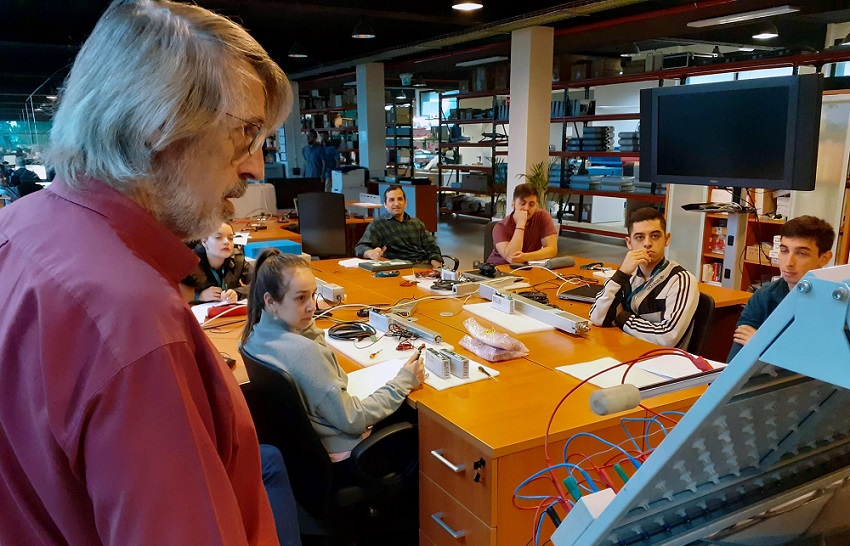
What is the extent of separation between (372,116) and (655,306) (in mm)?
8414

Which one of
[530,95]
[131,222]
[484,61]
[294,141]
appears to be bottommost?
[131,222]

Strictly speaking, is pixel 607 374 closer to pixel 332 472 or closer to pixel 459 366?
pixel 459 366

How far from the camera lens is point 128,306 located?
1.81 feet

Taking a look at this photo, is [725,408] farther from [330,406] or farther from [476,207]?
[476,207]

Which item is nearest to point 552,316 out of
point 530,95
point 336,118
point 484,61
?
point 530,95

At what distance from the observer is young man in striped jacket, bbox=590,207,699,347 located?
2420 mm

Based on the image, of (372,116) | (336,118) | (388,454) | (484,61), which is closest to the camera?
(388,454)

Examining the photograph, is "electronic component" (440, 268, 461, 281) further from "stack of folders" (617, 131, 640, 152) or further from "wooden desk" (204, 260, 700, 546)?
"stack of folders" (617, 131, 640, 152)

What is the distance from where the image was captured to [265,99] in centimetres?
80

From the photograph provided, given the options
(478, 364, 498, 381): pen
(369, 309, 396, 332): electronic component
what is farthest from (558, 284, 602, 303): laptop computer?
(478, 364, 498, 381): pen

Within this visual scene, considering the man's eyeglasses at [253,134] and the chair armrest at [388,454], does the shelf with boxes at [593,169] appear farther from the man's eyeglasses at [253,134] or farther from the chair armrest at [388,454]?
the man's eyeglasses at [253,134]

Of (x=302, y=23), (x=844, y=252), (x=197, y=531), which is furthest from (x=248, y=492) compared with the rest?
(x=302, y=23)

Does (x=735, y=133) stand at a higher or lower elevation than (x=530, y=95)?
lower

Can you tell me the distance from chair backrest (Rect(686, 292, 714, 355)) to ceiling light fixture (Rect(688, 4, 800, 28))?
4346mm
